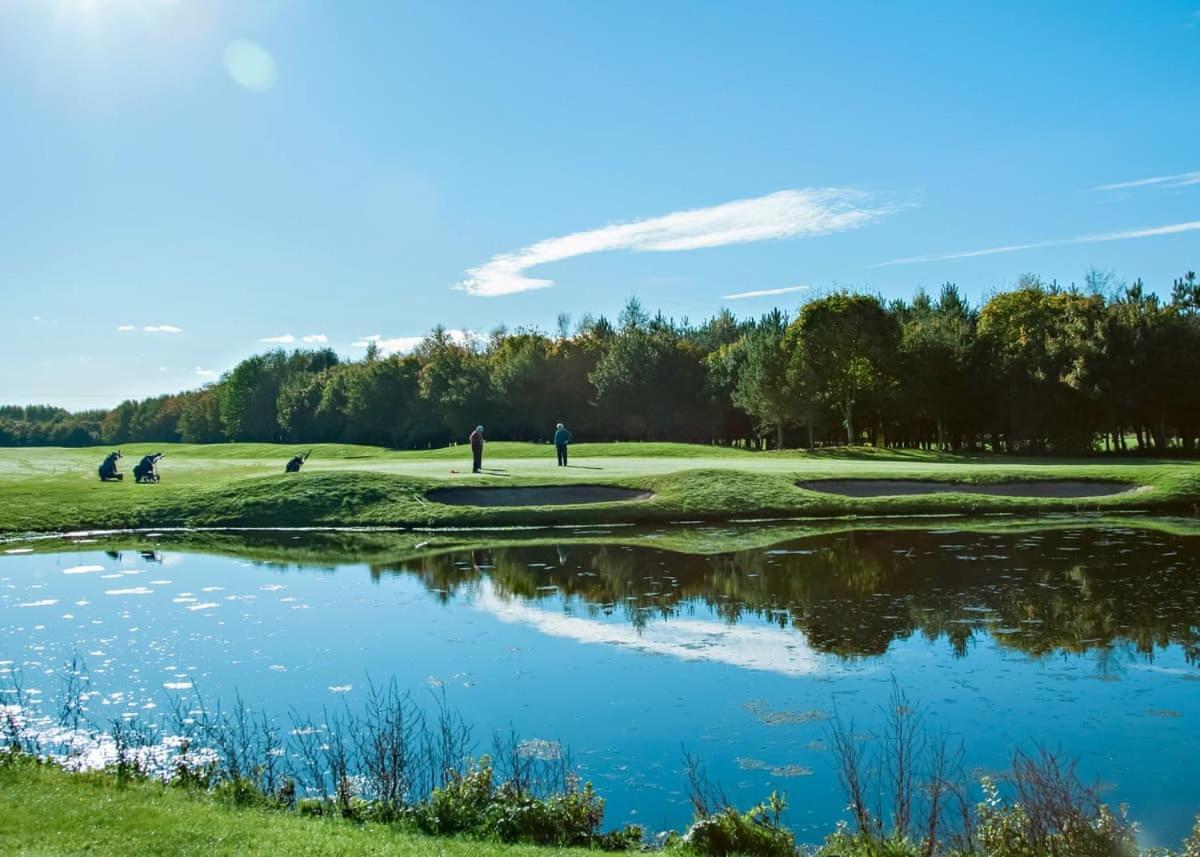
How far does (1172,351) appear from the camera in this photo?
201ft

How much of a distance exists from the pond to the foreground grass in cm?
251

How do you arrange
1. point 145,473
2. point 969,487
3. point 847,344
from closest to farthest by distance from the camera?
point 969,487 → point 145,473 → point 847,344

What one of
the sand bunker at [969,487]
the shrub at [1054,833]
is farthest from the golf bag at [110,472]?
the shrub at [1054,833]

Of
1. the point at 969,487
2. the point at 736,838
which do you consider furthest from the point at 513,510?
the point at 736,838

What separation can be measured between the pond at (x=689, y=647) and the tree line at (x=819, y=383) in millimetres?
38594

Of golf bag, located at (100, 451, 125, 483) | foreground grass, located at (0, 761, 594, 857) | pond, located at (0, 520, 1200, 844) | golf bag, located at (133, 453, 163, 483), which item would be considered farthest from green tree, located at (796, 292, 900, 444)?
foreground grass, located at (0, 761, 594, 857)

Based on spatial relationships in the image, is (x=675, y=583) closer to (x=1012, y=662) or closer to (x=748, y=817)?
(x=1012, y=662)

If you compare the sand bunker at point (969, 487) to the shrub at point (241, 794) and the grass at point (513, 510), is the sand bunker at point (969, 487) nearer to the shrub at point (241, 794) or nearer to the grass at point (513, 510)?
the grass at point (513, 510)

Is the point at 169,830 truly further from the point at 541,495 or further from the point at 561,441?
the point at 561,441

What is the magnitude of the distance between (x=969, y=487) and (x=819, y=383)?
2758cm

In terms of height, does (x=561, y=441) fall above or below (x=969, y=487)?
above

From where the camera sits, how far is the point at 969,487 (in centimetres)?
4125

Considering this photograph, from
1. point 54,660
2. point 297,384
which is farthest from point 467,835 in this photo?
point 297,384

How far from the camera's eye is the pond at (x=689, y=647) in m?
11.7
